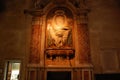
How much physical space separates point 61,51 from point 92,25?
2058 mm

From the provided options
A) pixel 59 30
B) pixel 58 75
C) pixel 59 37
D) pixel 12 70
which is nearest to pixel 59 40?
pixel 59 37

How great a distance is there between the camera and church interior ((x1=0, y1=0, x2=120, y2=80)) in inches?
283

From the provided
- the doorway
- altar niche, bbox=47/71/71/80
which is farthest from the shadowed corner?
altar niche, bbox=47/71/71/80

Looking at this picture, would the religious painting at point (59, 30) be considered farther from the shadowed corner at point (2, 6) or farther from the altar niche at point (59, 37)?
the shadowed corner at point (2, 6)

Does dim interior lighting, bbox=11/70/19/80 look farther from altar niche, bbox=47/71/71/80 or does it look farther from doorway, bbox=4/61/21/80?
altar niche, bbox=47/71/71/80

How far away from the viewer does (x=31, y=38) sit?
25.2 feet

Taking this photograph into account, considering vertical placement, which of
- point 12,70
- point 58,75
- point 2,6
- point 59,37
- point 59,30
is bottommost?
point 58,75

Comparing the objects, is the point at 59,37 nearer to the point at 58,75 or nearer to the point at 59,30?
the point at 59,30

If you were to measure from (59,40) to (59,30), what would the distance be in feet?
1.63

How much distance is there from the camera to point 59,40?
24.9 feet

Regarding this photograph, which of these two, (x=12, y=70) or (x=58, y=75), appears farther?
(x=12, y=70)

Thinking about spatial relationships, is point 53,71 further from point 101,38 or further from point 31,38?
point 101,38

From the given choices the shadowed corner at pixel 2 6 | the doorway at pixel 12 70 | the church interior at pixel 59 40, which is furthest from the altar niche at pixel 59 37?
the shadowed corner at pixel 2 6

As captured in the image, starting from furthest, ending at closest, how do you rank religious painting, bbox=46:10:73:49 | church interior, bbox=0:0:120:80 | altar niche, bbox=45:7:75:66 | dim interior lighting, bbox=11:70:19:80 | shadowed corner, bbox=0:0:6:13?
1. shadowed corner, bbox=0:0:6:13
2. religious painting, bbox=46:10:73:49
3. dim interior lighting, bbox=11:70:19:80
4. altar niche, bbox=45:7:75:66
5. church interior, bbox=0:0:120:80
